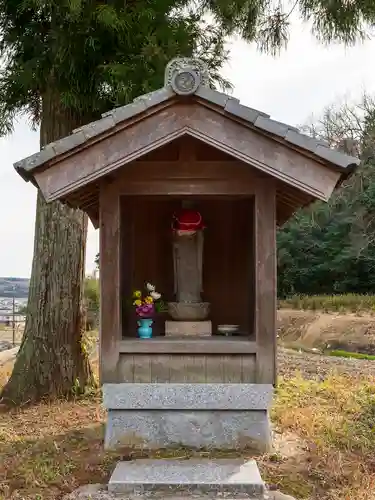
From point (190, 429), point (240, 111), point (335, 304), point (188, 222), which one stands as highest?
point (240, 111)

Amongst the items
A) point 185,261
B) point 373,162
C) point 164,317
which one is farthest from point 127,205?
point 373,162

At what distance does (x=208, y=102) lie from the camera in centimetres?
379

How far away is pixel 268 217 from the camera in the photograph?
418 centimetres

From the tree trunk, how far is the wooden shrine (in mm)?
A: 1383

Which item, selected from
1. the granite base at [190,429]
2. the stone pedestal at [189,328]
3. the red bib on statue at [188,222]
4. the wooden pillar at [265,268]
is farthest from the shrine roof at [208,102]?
the granite base at [190,429]

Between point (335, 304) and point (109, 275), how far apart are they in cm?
1583

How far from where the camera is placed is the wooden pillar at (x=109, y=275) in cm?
419

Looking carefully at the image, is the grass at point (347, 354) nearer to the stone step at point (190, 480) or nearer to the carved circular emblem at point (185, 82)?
the stone step at point (190, 480)

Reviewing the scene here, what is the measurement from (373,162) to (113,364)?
2094 cm

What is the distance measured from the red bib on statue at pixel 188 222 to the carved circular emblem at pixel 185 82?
1212 mm

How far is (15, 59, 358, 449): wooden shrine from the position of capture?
12.4 ft

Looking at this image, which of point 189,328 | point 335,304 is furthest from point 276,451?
point 335,304

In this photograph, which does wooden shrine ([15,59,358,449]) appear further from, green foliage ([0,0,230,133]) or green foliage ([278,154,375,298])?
green foliage ([278,154,375,298])

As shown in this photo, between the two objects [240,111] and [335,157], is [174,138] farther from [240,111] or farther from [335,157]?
[335,157]
